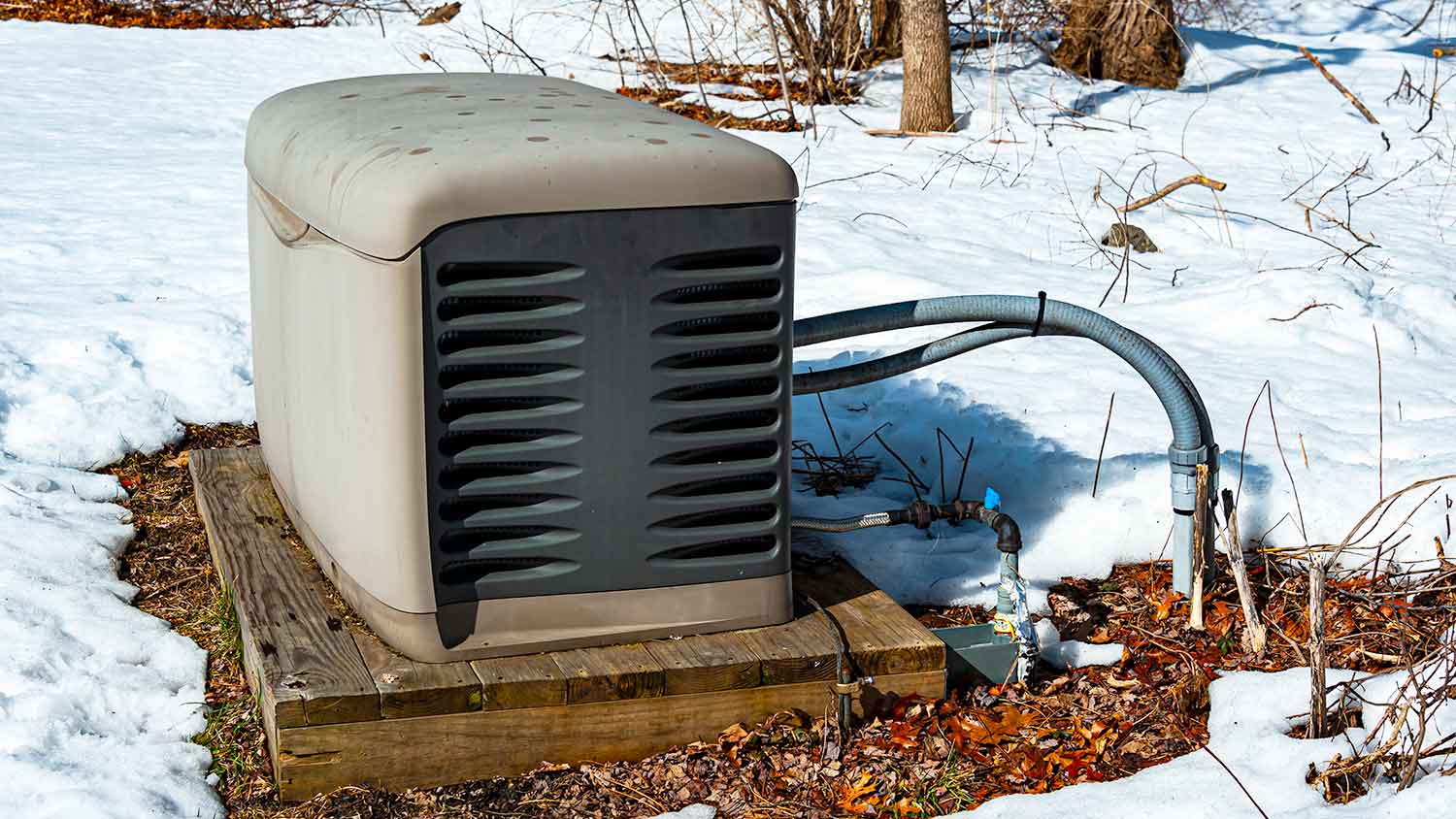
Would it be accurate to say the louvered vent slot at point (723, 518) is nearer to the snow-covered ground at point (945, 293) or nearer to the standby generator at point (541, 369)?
the standby generator at point (541, 369)

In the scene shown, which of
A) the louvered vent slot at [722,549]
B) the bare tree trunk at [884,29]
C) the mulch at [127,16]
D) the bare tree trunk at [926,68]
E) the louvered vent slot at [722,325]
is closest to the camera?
the louvered vent slot at [722,325]

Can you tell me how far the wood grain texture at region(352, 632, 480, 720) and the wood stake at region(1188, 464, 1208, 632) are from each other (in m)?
1.60

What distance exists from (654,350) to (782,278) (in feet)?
0.93

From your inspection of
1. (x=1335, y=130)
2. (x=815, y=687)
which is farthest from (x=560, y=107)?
(x=1335, y=130)

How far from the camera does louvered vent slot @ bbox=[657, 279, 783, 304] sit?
8.35ft

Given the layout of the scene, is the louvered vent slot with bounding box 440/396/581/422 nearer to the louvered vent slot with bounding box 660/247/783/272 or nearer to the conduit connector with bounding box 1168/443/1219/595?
the louvered vent slot with bounding box 660/247/783/272

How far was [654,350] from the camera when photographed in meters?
2.54

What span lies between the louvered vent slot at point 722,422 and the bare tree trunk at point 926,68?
6013 mm

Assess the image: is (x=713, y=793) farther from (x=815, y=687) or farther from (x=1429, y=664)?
(x=1429, y=664)

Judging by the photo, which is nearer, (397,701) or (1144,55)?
(397,701)

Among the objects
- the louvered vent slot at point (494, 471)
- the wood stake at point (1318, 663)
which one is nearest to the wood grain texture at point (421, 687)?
the louvered vent slot at point (494, 471)

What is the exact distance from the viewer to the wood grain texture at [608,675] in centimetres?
257

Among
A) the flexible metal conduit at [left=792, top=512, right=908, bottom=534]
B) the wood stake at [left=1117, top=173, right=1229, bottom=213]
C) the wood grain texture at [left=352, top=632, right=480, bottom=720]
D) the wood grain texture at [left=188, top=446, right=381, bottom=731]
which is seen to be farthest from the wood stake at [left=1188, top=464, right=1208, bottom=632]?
the wood stake at [left=1117, top=173, right=1229, bottom=213]

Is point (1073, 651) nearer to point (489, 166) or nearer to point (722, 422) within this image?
point (722, 422)
